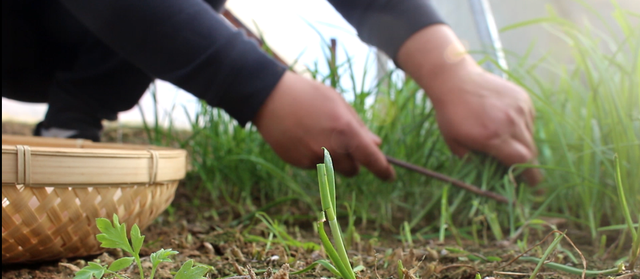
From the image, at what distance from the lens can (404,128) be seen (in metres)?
1.04

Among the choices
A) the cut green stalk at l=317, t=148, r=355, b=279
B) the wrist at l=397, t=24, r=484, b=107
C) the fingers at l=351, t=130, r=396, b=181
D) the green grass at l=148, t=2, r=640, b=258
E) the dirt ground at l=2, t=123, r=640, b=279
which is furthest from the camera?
the wrist at l=397, t=24, r=484, b=107

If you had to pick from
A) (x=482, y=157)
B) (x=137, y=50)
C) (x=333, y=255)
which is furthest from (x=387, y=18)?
(x=333, y=255)

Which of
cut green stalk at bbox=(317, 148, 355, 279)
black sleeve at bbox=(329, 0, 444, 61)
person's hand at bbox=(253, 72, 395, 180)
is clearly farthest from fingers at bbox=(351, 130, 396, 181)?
cut green stalk at bbox=(317, 148, 355, 279)

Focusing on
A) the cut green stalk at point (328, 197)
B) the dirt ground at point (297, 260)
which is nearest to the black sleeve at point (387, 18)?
the dirt ground at point (297, 260)

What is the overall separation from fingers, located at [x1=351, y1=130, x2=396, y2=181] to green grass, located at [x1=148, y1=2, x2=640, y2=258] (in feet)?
→ 0.32

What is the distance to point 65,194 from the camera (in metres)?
0.50

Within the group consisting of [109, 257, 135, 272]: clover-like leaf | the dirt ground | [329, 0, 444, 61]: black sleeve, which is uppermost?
[329, 0, 444, 61]: black sleeve

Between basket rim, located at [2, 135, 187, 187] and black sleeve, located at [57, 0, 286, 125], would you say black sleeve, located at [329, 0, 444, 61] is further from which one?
basket rim, located at [2, 135, 187, 187]

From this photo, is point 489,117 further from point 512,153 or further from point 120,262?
point 120,262

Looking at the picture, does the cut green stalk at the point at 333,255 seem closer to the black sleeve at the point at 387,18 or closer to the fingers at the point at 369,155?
the fingers at the point at 369,155

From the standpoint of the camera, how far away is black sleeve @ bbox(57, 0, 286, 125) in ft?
2.28

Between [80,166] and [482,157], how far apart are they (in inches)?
28.6

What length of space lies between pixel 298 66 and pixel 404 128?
0.32 m

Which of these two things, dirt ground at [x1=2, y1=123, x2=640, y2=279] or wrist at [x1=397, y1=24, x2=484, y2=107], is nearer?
dirt ground at [x1=2, y1=123, x2=640, y2=279]
